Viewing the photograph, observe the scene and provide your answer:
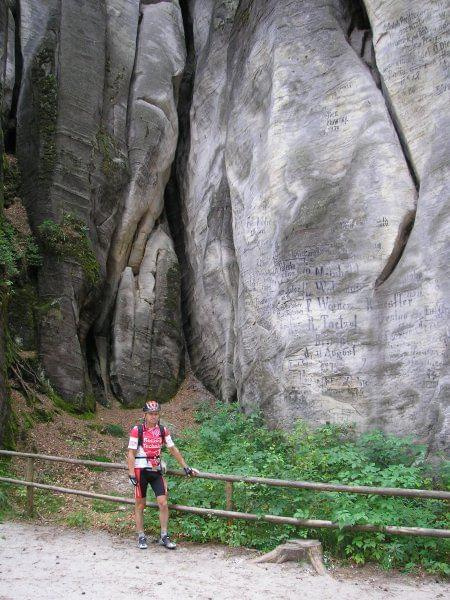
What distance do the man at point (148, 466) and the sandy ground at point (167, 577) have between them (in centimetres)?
26

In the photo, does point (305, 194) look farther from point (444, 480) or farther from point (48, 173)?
point (48, 173)

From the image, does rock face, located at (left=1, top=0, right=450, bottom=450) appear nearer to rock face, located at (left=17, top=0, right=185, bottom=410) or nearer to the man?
rock face, located at (left=17, top=0, right=185, bottom=410)

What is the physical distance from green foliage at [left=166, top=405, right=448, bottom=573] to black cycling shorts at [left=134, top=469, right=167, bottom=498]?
51cm

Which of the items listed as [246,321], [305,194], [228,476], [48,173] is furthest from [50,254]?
[228,476]

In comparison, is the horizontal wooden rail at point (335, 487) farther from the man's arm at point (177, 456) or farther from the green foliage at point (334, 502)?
the man's arm at point (177, 456)

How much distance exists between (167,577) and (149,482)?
47.3 inches

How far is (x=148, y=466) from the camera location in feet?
20.4

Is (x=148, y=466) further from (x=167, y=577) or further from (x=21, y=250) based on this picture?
(x=21, y=250)

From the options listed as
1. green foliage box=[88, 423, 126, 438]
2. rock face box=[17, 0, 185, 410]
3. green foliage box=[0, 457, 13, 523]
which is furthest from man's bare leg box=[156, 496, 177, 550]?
rock face box=[17, 0, 185, 410]

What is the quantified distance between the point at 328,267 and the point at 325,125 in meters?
3.05

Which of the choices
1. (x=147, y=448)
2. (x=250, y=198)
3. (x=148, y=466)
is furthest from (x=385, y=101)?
(x=148, y=466)

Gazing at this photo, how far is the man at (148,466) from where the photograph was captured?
6.17m

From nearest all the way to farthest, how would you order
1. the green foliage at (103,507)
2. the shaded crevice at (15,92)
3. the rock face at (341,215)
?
the green foliage at (103,507) < the rock face at (341,215) < the shaded crevice at (15,92)

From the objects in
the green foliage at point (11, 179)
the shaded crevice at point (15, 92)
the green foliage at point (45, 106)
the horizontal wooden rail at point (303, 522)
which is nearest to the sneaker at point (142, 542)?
the horizontal wooden rail at point (303, 522)
